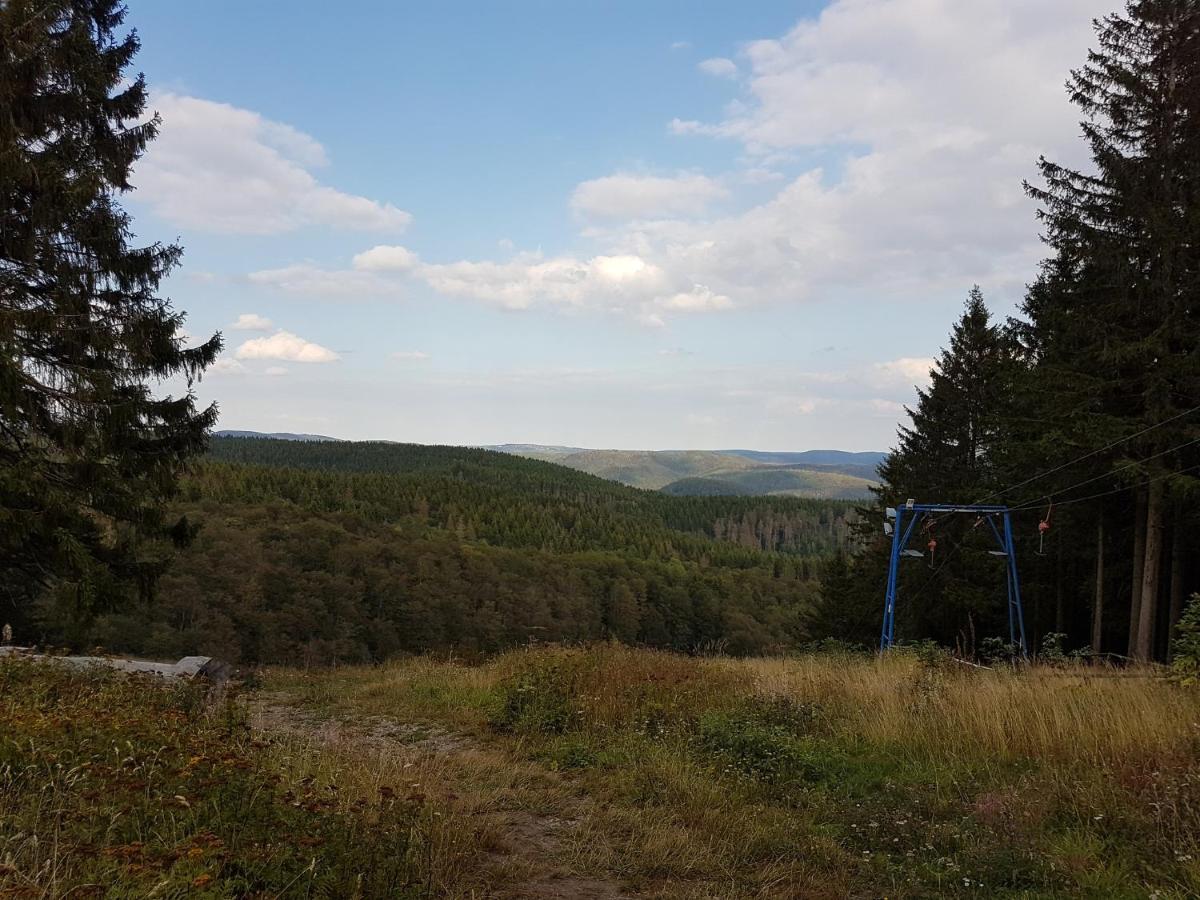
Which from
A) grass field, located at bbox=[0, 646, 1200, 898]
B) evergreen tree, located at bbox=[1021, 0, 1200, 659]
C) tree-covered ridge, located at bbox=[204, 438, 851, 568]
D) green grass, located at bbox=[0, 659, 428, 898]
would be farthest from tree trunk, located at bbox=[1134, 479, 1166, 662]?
tree-covered ridge, located at bbox=[204, 438, 851, 568]

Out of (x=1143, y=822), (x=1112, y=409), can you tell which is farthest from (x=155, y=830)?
(x=1112, y=409)

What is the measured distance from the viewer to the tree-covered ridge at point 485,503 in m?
97.8

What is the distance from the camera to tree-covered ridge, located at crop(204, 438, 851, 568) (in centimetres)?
9775

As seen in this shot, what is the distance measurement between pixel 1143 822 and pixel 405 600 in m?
59.4

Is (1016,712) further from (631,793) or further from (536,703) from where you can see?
(536,703)

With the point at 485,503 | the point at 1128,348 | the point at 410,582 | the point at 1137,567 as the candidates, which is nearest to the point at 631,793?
the point at 1128,348

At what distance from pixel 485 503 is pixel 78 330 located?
114m

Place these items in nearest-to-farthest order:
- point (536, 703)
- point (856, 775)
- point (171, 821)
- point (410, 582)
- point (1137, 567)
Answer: point (171, 821), point (856, 775), point (536, 703), point (1137, 567), point (410, 582)

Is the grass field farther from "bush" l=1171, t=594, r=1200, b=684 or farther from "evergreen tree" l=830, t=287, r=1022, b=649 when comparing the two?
"evergreen tree" l=830, t=287, r=1022, b=649

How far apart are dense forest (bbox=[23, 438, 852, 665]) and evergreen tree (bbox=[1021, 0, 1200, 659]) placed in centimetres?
929

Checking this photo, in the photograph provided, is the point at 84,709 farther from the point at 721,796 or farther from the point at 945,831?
the point at 945,831

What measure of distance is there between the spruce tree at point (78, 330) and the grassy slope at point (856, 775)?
4.72 m

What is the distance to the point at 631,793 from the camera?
5727 millimetres

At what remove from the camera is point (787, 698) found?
8.14m
